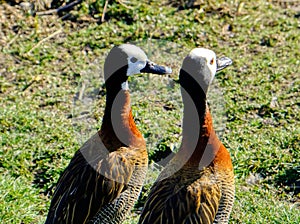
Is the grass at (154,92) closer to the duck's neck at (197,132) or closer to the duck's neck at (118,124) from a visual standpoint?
the duck's neck at (118,124)

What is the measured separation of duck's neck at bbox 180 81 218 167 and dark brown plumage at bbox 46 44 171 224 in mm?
538

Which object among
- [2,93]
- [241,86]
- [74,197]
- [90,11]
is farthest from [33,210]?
[90,11]

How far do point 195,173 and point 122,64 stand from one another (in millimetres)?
1182

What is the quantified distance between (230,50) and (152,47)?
0.94 meters

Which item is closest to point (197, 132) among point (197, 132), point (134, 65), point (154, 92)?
point (197, 132)

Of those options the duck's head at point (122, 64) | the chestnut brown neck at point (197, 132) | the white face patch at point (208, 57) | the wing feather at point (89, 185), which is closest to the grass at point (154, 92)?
the wing feather at point (89, 185)

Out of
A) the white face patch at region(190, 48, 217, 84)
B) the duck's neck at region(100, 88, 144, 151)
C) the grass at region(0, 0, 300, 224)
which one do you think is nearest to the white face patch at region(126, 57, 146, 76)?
the duck's neck at region(100, 88, 144, 151)

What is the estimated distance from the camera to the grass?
6.31m

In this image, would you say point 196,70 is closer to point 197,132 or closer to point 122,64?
point 197,132

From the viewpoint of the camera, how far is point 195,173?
5039 mm

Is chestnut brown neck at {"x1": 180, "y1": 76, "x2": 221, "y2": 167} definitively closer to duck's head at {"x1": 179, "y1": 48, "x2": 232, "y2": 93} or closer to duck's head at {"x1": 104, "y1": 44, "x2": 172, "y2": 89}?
duck's head at {"x1": 179, "y1": 48, "x2": 232, "y2": 93}

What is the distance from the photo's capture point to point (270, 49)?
27.1 feet

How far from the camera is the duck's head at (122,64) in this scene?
5.62 metres

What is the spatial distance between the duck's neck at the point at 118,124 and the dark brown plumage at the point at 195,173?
55cm
